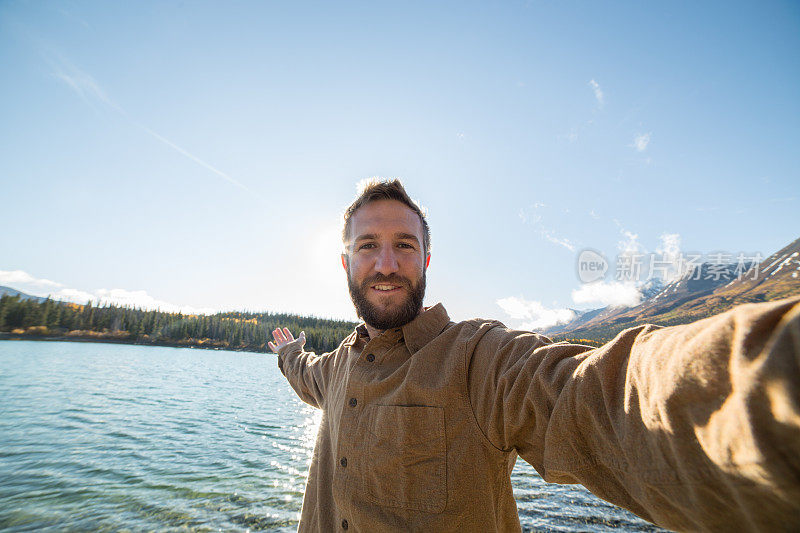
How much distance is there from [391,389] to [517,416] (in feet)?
2.85

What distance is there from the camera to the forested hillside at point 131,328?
9031 cm

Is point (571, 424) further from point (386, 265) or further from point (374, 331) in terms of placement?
point (374, 331)

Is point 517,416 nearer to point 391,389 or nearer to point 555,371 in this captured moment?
point 555,371

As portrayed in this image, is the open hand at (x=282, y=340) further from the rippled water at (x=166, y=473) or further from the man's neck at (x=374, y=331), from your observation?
the rippled water at (x=166, y=473)

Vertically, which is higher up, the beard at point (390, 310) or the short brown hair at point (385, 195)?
the short brown hair at point (385, 195)

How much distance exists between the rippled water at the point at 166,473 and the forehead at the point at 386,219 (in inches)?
259

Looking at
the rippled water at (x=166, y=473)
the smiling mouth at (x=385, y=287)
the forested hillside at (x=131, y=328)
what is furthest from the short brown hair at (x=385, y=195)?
the forested hillside at (x=131, y=328)

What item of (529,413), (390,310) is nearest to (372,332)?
(390,310)

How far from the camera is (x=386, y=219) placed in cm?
271

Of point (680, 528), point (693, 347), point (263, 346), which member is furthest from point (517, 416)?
point (263, 346)

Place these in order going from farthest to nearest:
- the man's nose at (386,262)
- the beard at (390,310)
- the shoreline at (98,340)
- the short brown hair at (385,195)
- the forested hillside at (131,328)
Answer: the forested hillside at (131,328)
the shoreline at (98,340)
the short brown hair at (385,195)
the man's nose at (386,262)
the beard at (390,310)

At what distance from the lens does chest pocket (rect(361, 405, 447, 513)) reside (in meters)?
1.82

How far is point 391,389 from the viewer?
2.11m

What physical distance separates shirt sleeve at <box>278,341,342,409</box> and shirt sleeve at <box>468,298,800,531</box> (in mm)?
2554
